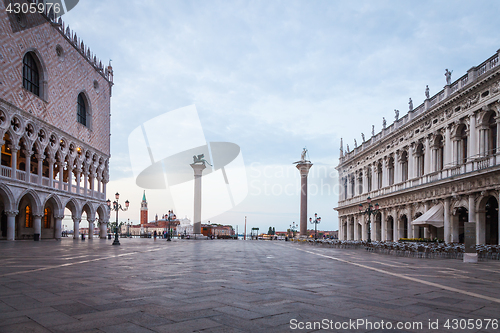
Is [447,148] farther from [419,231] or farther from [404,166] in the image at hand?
[419,231]

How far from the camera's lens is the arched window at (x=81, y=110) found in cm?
4222

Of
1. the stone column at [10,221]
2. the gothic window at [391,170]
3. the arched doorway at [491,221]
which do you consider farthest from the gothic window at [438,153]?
the stone column at [10,221]

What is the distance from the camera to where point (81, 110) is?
141ft

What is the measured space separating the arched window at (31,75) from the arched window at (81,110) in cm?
792

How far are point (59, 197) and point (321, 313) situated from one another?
3694 cm

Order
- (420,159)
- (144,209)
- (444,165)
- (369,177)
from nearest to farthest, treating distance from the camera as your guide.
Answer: (444,165) → (420,159) → (369,177) → (144,209)

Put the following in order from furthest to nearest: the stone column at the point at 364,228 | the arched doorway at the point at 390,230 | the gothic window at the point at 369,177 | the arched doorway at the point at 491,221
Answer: the stone column at the point at 364,228
the gothic window at the point at 369,177
the arched doorway at the point at 390,230
the arched doorway at the point at 491,221

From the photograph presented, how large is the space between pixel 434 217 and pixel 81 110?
37.0 m

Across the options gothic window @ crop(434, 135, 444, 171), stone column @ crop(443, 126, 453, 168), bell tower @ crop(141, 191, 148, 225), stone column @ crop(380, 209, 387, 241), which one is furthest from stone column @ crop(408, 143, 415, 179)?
bell tower @ crop(141, 191, 148, 225)

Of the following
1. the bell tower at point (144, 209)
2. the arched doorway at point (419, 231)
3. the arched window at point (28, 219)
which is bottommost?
the bell tower at point (144, 209)

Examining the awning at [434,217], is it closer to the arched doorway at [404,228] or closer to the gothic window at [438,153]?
the gothic window at [438,153]

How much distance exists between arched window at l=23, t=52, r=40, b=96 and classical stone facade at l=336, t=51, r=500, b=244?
100 feet

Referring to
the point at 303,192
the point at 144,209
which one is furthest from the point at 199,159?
the point at 144,209

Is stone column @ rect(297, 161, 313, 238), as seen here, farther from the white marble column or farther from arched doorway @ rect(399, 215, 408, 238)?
the white marble column
